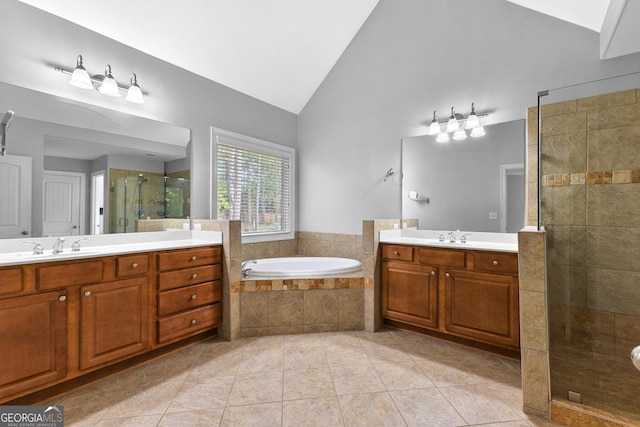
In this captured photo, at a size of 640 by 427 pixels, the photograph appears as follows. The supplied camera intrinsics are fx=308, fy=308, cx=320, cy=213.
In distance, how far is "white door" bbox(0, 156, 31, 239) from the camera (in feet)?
6.65

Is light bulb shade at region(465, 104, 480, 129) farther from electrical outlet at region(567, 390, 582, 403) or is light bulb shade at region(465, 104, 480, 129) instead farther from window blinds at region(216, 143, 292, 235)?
window blinds at region(216, 143, 292, 235)

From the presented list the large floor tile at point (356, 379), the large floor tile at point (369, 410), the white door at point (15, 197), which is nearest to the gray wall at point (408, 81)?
the large floor tile at point (356, 379)

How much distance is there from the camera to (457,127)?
299 cm

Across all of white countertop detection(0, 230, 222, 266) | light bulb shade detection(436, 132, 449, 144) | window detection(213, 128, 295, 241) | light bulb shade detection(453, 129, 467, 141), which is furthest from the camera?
window detection(213, 128, 295, 241)

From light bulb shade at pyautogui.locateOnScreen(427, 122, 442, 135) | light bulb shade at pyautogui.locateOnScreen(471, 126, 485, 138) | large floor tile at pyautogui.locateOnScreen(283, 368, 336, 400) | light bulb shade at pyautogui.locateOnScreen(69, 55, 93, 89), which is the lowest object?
large floor tile at pyautogui.locateOnScreen(283, 368, 336, 400)

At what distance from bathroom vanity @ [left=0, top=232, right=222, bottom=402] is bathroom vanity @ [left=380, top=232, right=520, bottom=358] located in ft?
5.28

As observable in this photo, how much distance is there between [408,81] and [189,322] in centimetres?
321

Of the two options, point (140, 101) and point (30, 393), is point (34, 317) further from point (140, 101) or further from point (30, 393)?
point (140, 101)

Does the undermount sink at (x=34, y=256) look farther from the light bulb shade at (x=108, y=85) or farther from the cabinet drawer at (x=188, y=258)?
the light bulb shade at (x=108, y=85)

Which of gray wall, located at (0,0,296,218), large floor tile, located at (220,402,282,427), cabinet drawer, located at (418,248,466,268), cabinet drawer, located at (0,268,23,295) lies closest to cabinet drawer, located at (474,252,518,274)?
cabinet drawer, located at (418,248,466,268)

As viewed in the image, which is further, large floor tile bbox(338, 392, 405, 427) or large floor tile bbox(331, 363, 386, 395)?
large floor tile bbox(331, 363, 386, 395)

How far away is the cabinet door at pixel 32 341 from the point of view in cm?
162

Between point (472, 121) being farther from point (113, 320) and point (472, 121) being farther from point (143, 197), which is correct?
point (113, 320)

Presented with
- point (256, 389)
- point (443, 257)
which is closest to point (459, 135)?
point (443, 257)
